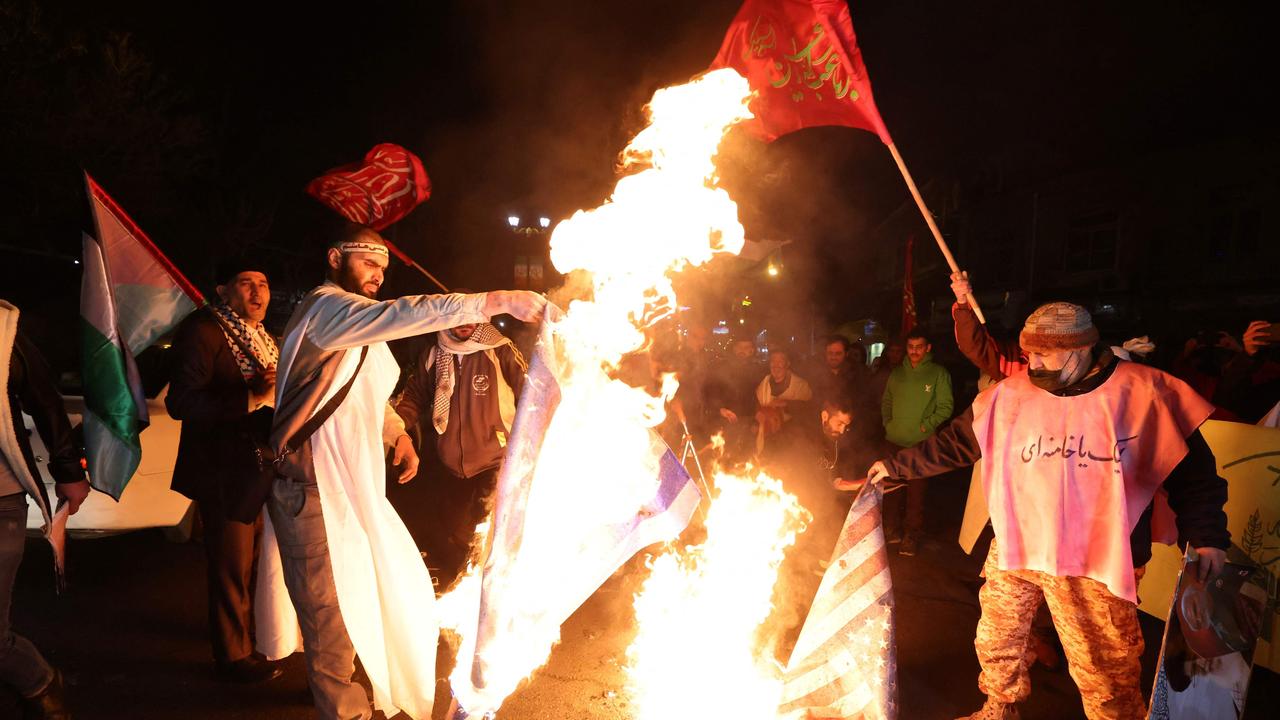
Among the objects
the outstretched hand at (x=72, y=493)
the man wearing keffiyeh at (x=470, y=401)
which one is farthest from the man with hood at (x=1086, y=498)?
the outstretched hand at (x=72, y=493)

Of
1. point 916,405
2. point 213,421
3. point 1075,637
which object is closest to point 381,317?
point 213,421

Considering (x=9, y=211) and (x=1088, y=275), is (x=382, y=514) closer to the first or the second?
(x=9, y=211)

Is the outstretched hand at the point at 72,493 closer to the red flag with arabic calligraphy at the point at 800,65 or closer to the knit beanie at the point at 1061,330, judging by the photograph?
the red flag with arabic calligraphy at the point at 800,65

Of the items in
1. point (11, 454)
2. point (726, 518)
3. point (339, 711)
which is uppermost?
point (11, 454)

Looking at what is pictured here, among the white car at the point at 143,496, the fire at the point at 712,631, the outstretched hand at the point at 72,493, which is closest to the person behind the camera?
the outstretched hand at the point at 72,493

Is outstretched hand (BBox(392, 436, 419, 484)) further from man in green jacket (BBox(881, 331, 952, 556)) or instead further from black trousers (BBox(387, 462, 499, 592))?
man in green jacket (BBox(881, 331, 952, 556))

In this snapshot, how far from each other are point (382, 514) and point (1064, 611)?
323cm

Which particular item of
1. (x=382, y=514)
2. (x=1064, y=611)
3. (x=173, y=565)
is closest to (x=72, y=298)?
(x=173, y=565)

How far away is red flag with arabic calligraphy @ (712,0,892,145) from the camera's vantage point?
12.5 feet

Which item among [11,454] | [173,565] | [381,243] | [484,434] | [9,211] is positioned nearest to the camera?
[11,454]

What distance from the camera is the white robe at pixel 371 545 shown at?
3.09 m

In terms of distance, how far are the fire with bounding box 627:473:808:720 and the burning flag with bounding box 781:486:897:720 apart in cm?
20

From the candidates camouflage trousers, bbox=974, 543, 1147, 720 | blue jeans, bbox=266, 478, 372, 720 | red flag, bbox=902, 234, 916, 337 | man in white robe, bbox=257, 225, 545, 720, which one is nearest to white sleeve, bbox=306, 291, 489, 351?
man in white robe, bbox=257, 225, 545, 720

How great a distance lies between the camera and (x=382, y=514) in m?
3.21
